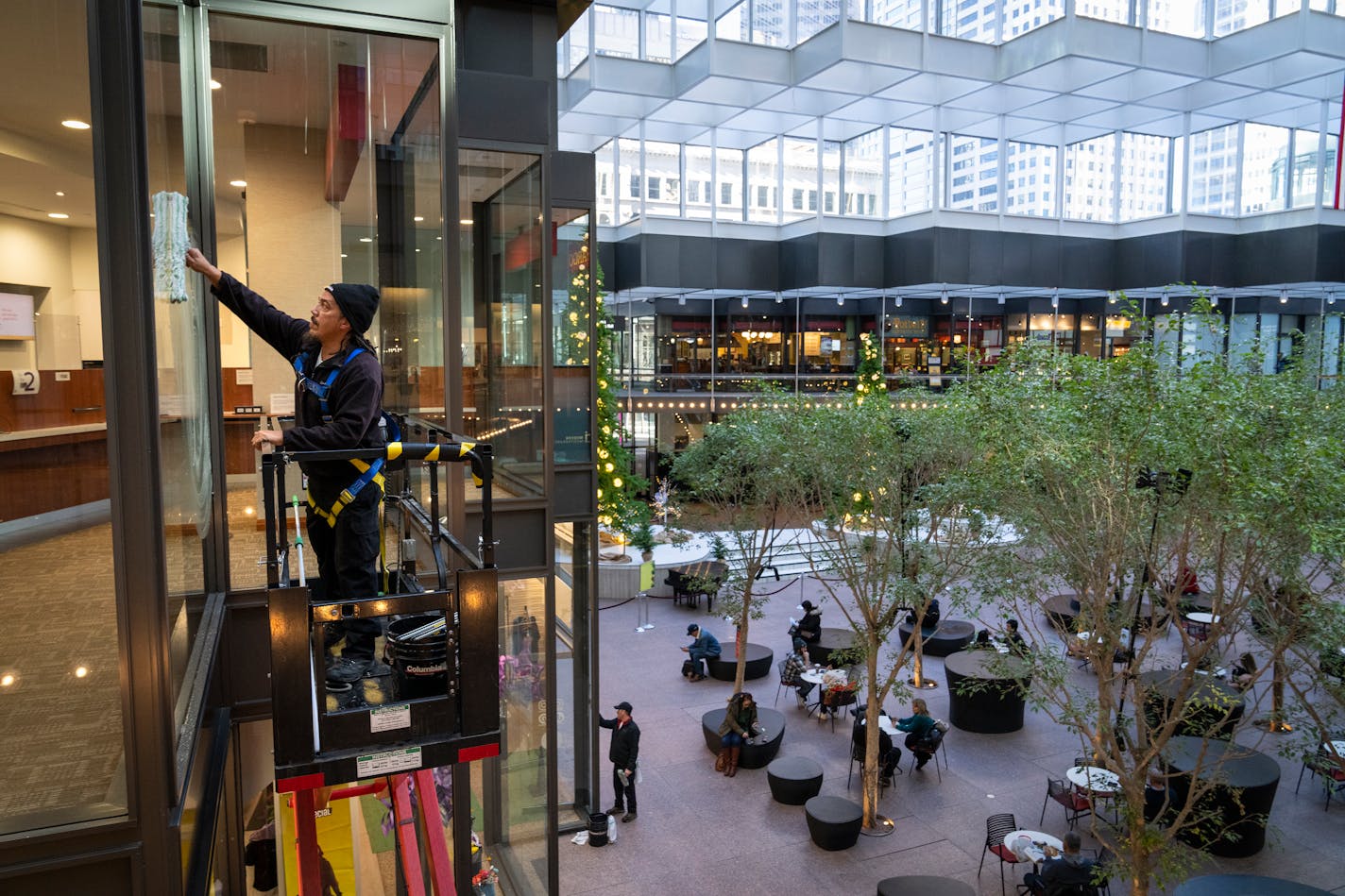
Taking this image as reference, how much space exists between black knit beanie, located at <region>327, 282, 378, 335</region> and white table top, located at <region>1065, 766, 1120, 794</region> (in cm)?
894

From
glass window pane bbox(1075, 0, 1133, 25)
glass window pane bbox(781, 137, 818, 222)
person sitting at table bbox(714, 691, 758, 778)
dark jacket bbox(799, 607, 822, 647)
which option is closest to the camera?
person sitting at table bbox(714, 691, 758, 778)

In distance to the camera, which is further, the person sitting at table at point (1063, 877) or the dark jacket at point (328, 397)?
the person sitting at table at point (1063, 877)

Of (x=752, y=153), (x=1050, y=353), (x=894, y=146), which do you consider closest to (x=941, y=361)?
(x=894, y=146)

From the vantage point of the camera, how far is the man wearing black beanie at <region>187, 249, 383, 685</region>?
142 inches

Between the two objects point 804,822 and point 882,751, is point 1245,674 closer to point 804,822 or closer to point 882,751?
point 882,751

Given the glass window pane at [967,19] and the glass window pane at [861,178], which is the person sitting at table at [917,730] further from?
the glass window pane at [861,178]

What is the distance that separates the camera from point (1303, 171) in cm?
2462

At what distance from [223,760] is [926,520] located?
37.7ft

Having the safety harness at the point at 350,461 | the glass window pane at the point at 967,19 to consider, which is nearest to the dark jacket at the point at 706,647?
the safety harness at the point at 350,461

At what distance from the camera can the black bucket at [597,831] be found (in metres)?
11.1

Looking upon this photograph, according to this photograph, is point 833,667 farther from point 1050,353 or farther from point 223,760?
point 223,760

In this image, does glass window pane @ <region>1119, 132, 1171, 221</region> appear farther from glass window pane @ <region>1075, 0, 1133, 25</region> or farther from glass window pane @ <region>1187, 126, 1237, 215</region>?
glass window pane @ <region>1075, 0, 1133, 25</region>

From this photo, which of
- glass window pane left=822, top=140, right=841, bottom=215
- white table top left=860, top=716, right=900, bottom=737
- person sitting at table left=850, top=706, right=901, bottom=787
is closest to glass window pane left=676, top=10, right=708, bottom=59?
glass window pane left=822, top=140, right=841, bottom=215

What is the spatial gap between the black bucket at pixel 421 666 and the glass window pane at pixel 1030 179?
24.9 meters
